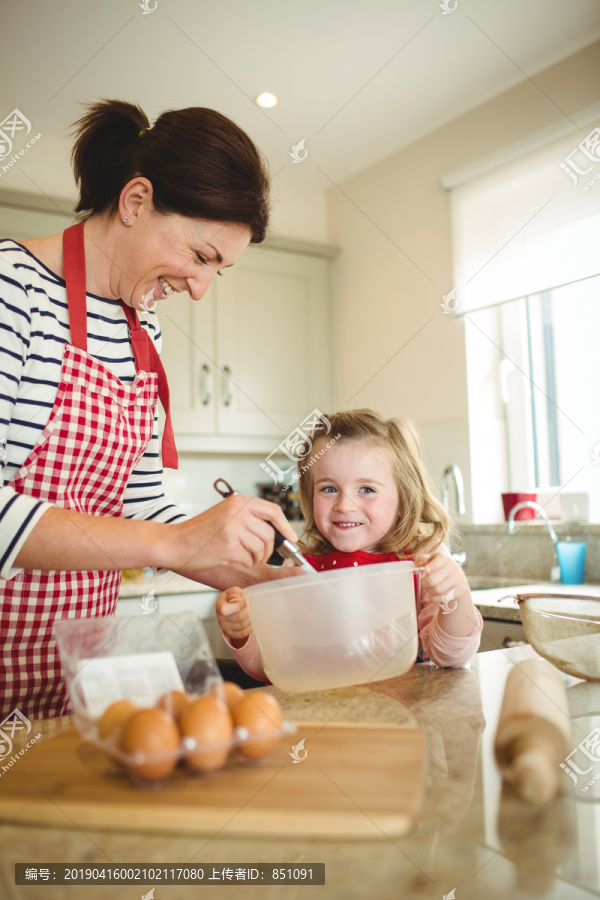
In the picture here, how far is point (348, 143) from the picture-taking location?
A: 3.00 metres

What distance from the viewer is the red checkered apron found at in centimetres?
100

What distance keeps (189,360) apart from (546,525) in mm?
1591

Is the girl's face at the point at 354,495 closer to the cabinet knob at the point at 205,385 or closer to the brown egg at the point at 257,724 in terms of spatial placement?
the brown egg at the point at 257,724

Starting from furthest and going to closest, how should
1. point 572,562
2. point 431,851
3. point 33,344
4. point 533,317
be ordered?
point 533,317
point 572,562
point 33,344
point 431,851

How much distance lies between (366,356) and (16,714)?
101 inches

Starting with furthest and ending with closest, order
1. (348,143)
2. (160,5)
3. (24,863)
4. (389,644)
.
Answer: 1. (348,143)
2. (160,5)
3. (389,644)
4. (24,863)

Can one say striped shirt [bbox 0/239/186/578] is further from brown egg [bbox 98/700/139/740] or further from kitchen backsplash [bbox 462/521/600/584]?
kitchen backsplash [bbox 462/521/600/584]

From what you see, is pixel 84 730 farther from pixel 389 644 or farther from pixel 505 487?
pixel 505 487

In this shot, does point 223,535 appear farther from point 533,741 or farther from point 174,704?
point 533,741

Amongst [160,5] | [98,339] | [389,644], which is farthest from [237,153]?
[160,5]

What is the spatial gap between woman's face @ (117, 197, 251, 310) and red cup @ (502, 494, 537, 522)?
1.69 m

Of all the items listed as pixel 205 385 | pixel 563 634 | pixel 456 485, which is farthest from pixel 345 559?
pixel 205 385

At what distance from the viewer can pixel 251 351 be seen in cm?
321

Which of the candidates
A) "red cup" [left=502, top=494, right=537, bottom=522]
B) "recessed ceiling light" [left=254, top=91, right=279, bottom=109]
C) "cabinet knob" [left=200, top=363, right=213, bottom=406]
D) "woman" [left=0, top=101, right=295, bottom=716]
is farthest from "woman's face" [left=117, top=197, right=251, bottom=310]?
"cabinet knob" [left=200, top=363, right=213, bottom=406]
